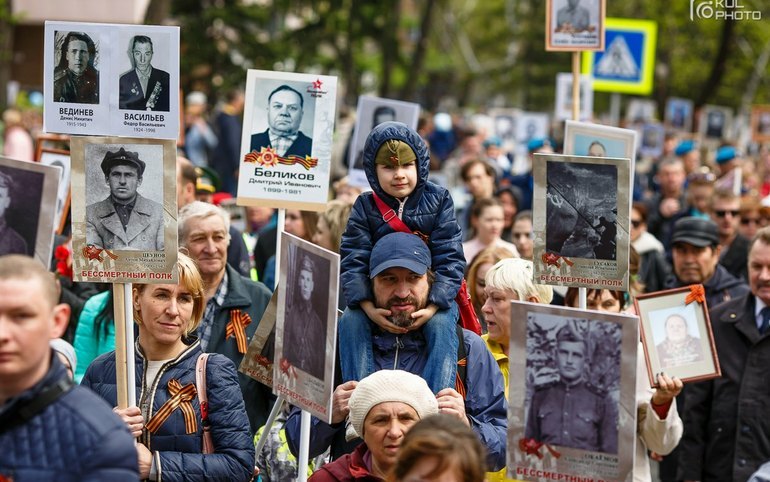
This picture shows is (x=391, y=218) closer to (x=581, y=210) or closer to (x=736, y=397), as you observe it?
(x=581, y=210)

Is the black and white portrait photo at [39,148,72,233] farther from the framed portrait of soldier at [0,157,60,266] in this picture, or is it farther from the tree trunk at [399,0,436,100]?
the tree trunk at [399,0,436,100]

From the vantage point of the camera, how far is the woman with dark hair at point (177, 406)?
211 inches

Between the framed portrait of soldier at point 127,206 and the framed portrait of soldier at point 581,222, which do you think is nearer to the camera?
the framed portrait of soldier at point 127,206

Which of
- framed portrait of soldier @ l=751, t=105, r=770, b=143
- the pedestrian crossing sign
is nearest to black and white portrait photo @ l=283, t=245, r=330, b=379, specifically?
the pedestrian crossing sign

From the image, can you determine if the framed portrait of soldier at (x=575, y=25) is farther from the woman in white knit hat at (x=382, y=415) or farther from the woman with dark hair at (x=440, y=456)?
the woman with dark hair at (x=440, y=456)

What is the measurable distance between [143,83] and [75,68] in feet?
1.06

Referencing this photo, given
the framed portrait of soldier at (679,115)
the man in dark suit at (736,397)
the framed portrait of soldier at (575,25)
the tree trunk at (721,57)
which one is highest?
the tree trunk at (721,57)

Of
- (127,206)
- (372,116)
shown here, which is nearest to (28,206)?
(127,206)

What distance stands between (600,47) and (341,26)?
2057cm

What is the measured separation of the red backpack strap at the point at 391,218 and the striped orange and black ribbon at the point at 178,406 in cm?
124

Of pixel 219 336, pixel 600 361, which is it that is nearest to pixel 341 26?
pixel 219 336

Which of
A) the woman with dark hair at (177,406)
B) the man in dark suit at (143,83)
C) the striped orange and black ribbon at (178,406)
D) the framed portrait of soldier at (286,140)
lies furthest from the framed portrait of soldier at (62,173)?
the striped orange and black ribbon at (178,406)

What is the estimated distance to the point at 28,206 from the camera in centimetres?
537

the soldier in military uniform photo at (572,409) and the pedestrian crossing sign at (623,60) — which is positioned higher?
the pedestrian crossing sign at (623,60)
